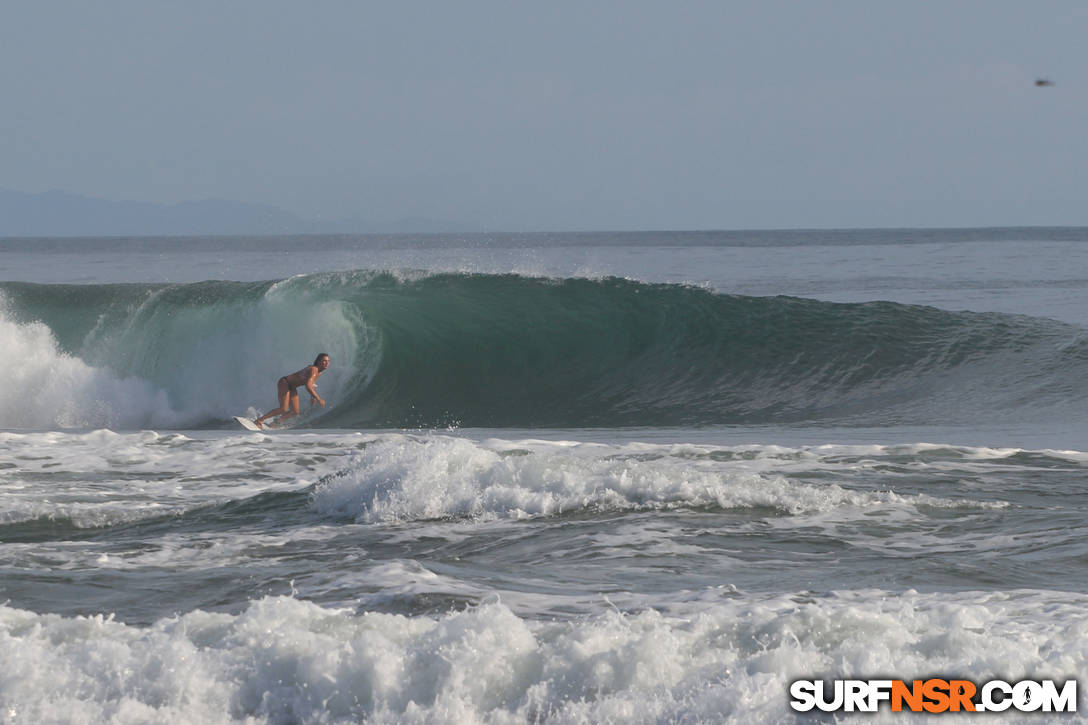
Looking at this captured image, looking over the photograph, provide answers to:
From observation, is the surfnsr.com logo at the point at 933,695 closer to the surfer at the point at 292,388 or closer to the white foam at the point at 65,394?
the surfer at the point at 292,388

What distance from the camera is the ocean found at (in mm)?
4195

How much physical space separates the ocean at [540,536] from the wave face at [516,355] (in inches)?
3.9

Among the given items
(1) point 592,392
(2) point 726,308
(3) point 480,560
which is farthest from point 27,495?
(2) point 726,308

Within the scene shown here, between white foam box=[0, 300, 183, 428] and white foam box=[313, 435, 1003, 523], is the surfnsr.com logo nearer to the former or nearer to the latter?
white foam box=[313, 435, 1003, 523]

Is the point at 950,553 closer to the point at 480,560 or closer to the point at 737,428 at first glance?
the point at 480,560

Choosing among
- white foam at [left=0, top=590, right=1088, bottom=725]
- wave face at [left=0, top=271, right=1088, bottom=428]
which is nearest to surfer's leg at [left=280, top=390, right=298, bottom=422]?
wave face at [left=0, top=271, right=1088, bottom=428]

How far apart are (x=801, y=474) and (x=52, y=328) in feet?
46.3

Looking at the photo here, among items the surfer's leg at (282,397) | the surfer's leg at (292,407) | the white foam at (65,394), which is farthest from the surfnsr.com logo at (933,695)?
the white foam at (65,394)

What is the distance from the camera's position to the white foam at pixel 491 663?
160 inches

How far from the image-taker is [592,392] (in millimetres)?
16547

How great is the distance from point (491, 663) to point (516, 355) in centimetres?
1389

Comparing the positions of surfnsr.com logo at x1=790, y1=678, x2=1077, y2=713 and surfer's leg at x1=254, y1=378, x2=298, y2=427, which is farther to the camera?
surfer's leg at x1=254, y1=378, x2=298, y2=427

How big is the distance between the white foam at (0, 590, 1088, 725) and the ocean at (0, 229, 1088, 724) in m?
0.01

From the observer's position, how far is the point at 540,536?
21.6 ft
